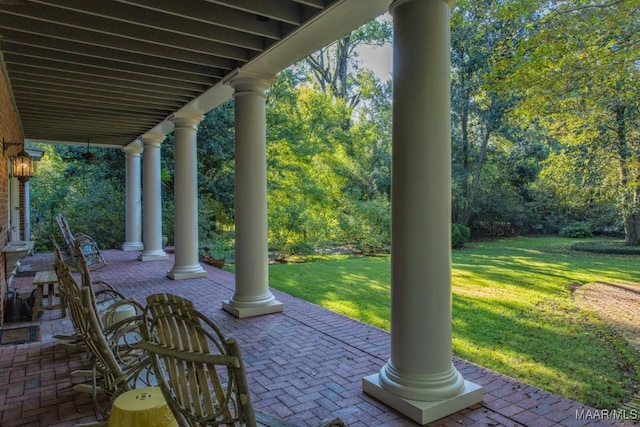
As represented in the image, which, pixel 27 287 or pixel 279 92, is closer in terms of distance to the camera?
pixel 27 287

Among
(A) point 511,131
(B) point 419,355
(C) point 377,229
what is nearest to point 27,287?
(B) point 419,355

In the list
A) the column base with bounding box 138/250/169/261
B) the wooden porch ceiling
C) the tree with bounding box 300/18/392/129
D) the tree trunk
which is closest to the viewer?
the wooden porch ceiling

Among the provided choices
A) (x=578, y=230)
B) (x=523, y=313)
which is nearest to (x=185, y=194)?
(x=523, y=313)

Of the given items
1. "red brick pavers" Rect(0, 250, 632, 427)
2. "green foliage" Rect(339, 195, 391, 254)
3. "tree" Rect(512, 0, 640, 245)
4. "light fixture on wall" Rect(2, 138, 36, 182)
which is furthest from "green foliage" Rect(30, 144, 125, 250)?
"tree" Rect(512, 0, 640, 245)

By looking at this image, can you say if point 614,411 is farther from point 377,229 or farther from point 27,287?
A: point 377,229

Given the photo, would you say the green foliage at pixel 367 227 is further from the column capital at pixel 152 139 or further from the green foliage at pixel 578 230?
the green foliage at pixel 578 230

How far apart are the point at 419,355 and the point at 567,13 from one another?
713 centimetres

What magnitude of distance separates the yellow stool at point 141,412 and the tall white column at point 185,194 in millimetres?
6080

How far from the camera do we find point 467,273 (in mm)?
9398

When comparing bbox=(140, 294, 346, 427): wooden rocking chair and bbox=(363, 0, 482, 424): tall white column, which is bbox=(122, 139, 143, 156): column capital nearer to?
bbox=(363, 0, 482, 424): tall white column

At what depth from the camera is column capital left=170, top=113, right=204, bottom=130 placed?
745 cm

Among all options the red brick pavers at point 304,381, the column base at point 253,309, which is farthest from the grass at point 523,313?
the column base at point 253,309

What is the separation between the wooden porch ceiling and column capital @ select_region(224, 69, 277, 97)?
92 millimetres

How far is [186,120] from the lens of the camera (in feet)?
24.7
